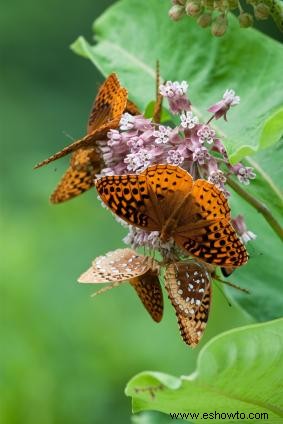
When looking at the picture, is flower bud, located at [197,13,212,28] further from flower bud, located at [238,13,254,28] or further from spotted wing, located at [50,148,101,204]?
spotted wing, located at [50,148,101,204]

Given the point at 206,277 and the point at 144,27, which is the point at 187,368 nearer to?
the point at 144,27

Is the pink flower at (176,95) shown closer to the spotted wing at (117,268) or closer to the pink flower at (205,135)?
the pink flower at (205,135)

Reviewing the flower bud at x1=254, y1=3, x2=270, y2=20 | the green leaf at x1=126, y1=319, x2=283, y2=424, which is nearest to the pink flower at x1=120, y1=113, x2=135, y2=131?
the flower bud at x1=254, y1=3, x2=270, y2=20

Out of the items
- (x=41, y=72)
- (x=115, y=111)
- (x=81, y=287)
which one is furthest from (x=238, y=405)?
(x=41, y=72)

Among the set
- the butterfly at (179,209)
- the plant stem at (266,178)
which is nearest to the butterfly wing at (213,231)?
the butterfly at (179,209)

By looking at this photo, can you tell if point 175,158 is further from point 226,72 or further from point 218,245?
point 226,72
